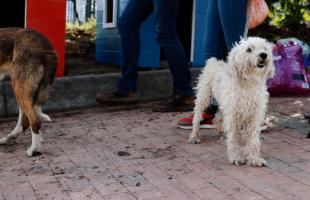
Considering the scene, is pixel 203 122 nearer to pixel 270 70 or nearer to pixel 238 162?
pixel 238 162

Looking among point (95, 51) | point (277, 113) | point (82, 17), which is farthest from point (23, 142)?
point (82, 17)

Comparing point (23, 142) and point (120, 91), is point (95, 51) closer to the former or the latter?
point (120, 91)

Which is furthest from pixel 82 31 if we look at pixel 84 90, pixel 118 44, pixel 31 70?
pixel 31 70

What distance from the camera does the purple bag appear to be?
21.5 feet

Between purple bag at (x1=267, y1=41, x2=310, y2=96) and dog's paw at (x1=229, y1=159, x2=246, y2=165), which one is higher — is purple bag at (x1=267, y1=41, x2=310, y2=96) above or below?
above

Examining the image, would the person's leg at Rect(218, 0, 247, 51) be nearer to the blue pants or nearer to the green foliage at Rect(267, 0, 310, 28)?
the blue pants

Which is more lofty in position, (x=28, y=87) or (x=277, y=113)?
(x=28, y=87)

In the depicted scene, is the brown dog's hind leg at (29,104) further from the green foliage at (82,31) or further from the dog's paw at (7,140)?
the green foliage at (82,31)

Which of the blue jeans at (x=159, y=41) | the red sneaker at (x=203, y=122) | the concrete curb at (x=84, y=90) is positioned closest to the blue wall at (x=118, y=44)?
the concrete curb at (x=84, y=90)

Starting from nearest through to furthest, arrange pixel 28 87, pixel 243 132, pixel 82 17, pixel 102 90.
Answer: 1. pixel 243 132
2. pixel 28 87
3. pixel 102 90
4. pixel 82 17

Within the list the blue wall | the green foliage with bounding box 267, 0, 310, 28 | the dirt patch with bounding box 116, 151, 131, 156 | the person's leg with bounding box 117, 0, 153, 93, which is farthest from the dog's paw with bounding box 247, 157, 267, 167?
the green foliage with bounding box 267, 0, 310, 28

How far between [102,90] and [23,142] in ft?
6.31

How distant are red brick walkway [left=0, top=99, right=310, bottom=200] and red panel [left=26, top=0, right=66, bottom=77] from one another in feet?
5.70

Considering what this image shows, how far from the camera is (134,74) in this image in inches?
232
